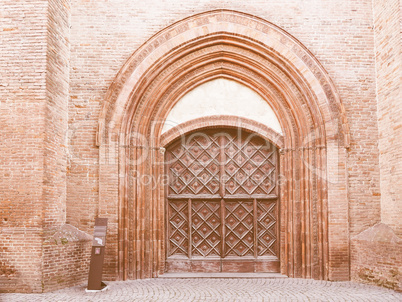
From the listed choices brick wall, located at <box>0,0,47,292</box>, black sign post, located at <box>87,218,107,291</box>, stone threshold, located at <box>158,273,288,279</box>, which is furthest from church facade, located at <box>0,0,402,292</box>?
black sign post, located at <box>87,218,107,291</box>

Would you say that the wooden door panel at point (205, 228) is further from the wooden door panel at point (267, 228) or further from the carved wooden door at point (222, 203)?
the wooden door panel at point (267, 228)

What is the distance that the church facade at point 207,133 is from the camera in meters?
7.09

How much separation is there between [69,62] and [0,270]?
402 cm

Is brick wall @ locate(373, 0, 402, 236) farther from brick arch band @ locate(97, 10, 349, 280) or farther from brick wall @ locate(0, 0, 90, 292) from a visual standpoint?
brick wall @ locate(0, 0, 90, 292)

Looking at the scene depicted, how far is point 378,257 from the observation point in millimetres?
6988

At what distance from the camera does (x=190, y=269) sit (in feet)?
26.9

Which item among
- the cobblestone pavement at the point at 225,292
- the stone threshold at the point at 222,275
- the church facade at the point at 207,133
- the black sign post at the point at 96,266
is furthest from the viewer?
the stone threshold at the point at 222,275

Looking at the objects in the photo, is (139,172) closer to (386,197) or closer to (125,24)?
(125,24)

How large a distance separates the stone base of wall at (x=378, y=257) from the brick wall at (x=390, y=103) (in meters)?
0.28

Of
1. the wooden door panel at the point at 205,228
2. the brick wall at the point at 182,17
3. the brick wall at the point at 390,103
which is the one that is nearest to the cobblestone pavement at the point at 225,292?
the wooden door panel at the point at 205,228

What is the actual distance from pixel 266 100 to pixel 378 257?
12.1 ft

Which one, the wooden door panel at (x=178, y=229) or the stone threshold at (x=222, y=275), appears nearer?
the stone threshold at (x=222, y=275)

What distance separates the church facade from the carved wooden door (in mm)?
29

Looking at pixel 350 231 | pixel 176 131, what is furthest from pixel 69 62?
pixel 350 231
